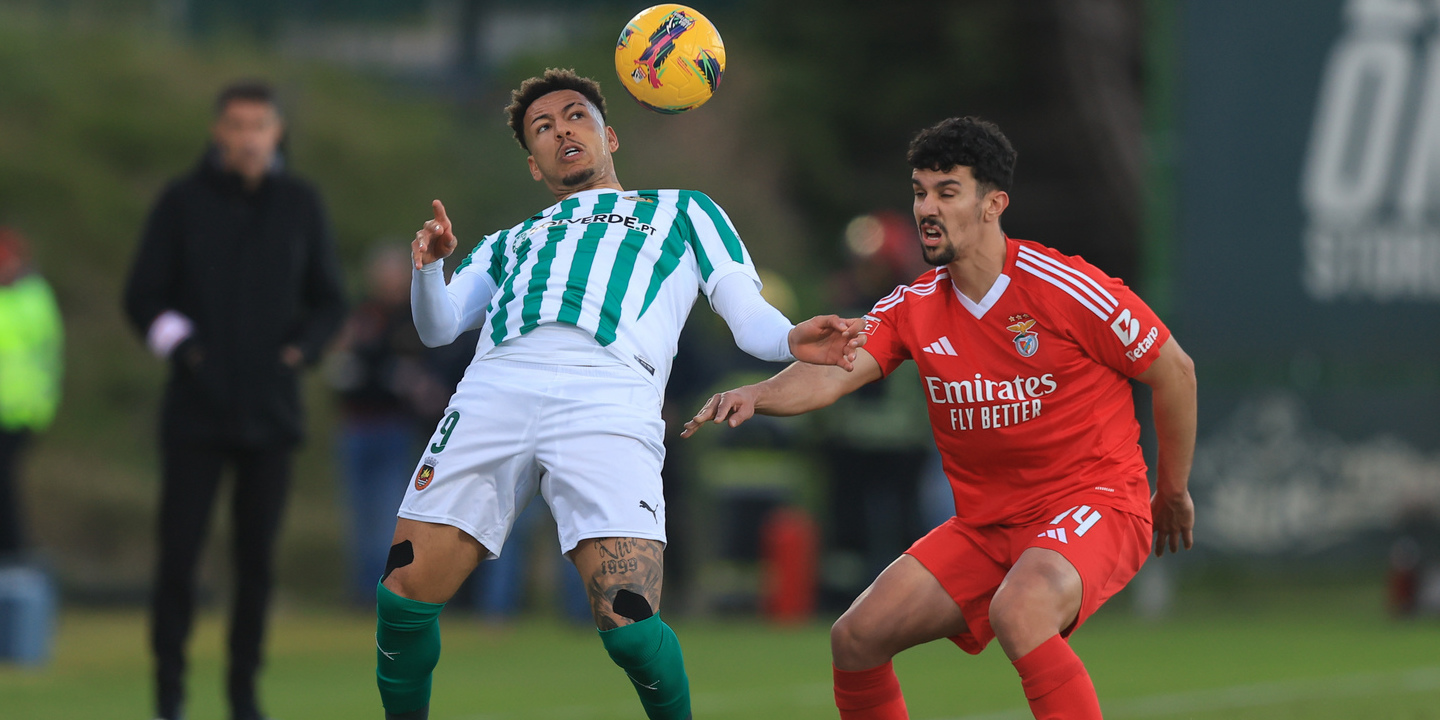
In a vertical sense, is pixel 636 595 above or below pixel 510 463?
below

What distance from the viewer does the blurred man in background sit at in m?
7.02

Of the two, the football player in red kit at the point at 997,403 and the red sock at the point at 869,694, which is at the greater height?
the football player in red kit at the point at 997,403

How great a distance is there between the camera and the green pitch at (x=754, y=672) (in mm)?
8320

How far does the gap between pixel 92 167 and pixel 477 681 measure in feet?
29.1

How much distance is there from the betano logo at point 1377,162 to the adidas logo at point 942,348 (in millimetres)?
8360

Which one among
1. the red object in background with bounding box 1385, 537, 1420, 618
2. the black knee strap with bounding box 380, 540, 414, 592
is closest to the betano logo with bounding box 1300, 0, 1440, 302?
the red object in background with bounding box 1385, 537, 1420, 618

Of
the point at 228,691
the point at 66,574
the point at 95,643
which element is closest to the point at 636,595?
the point at 228,691

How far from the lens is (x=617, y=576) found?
5121mm

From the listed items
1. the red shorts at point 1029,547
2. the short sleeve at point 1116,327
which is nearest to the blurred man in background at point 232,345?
the red shorts at point 1029,547

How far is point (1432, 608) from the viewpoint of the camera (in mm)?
12789

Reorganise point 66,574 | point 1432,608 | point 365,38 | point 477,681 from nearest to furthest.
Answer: point 477,681 → point 1432,608 → point 66,574 → point 365,38

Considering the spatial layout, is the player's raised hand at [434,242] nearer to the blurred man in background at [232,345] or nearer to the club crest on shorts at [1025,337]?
the club crest on shorts at [1025,337]

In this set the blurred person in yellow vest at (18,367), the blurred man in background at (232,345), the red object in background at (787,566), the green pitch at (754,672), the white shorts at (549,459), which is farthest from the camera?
the red object in background at (787,566)

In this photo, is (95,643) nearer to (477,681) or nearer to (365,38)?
(477,681)
